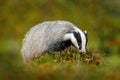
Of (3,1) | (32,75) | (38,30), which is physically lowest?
(32,75)

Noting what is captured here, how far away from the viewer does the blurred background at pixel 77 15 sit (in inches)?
730

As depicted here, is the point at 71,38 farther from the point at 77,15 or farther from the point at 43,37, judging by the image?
the point at 77,15

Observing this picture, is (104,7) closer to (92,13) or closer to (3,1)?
(92,13)

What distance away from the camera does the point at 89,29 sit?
21.1 meters

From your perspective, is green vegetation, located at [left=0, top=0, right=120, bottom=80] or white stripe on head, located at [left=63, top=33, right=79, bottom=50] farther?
green vegetation, located at [left=0, top=0, right=120, bottom=80]

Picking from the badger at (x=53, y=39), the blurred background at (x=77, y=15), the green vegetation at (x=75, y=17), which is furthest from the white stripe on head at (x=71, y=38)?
the blurred background at (x=77, y=15)

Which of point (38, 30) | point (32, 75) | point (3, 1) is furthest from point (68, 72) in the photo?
point (3, 1)

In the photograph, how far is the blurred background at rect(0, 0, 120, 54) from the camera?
18547 mm

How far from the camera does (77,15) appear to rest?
20875 mm

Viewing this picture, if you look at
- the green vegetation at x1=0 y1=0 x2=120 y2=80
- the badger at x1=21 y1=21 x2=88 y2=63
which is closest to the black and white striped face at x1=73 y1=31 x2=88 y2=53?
the badger at x1=21 y1=21 x2=88 y2=63

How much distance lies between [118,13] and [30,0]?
8.13 ft

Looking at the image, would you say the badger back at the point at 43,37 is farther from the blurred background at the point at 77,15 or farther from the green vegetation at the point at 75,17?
the blurred background at the point at 77,15

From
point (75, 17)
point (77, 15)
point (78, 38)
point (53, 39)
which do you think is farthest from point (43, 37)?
point (77, 15)

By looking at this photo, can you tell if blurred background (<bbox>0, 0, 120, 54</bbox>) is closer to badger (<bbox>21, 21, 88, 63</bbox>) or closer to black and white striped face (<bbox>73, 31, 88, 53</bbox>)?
badger (<bbox>21, 21, 88, 63</bbox>)
